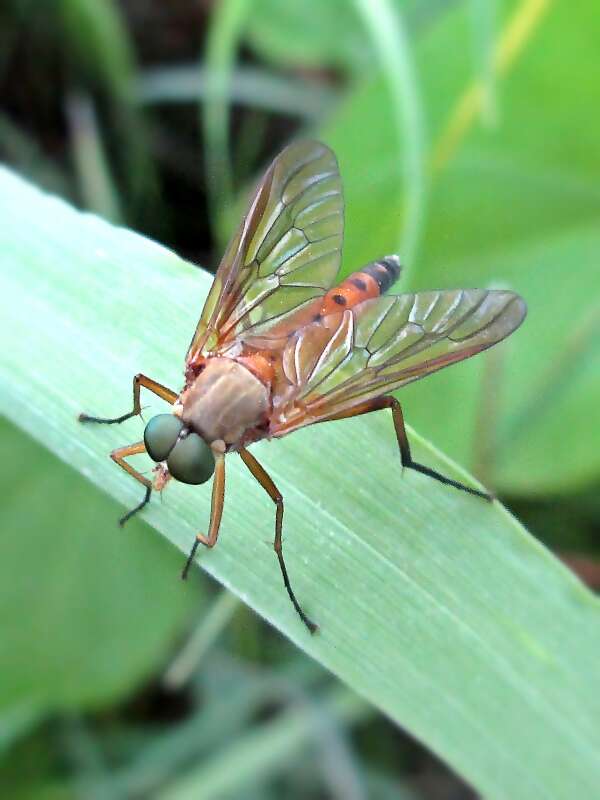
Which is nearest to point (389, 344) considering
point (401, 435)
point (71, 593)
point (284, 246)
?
point (401, 435)

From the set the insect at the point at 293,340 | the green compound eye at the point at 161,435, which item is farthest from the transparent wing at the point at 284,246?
the green compound eye at the point at 161,435

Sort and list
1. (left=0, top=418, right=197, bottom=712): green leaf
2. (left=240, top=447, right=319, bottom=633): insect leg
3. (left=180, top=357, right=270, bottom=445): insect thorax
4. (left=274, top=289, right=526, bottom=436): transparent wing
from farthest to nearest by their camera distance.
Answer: (left=0, top=418, right=197, bottom=712): green leaf
(left=180, top=357, right=270, bottom=445): insect thorax
(left=274, top=289, right=526, bottom=436): transparent wing
(left=240, top=447, right=319, bottom=633): insect leg

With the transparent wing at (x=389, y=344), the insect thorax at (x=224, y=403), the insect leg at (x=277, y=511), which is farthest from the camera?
the insect thorax at (x=224, y=403)

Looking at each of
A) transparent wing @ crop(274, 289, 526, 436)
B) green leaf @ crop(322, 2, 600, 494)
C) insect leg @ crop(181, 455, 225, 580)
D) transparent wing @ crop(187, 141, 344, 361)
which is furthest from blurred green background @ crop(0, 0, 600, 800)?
insect leg @ crop(181, 455, 225, 580)

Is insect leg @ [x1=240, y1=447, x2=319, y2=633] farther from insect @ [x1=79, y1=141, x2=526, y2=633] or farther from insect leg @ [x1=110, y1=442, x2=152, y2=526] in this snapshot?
insect leg @ [x1=110, y1=442, x2=152, y2=526]

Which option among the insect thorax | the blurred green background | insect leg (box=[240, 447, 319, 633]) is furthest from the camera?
the blurred green background

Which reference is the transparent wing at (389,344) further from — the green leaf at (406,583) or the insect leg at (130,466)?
the insect leg at (130,466)

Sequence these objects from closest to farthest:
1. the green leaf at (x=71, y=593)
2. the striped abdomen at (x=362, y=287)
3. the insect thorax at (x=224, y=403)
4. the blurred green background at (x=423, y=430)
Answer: the insect thorax at (x=224, y=403), the striped abdomen at (x=362, y=287), the blurred green background at (x=423, y=430), the green leaf at (x=71, y=593)
